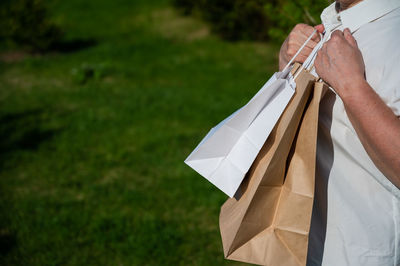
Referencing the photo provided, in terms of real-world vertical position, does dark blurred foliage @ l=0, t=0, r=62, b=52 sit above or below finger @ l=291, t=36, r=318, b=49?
below

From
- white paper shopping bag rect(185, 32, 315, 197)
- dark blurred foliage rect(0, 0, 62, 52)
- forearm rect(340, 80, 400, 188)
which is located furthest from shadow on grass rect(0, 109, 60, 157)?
forearm rect(340, 80, 400, 188)

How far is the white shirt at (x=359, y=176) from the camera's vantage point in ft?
3.56

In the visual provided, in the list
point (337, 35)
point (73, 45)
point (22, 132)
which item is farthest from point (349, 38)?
point (73, 45)

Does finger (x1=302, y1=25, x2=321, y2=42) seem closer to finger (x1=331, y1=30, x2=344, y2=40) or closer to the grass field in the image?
finger (x1=331, y1=30, x2=344, y2=40)

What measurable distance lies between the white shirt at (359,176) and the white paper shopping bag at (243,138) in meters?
0.16

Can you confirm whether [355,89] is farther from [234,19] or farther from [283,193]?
[234,19]

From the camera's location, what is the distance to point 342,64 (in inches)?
43.9

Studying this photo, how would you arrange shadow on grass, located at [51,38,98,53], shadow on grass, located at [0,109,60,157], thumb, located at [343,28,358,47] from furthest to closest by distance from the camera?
shadow on grass, located at [51,38,98,53]
shadow on grass, located at [0,109,60,157]
thumb, located at [343,28,358,47]

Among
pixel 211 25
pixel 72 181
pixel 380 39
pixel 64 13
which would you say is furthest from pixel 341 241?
pixel 64 13

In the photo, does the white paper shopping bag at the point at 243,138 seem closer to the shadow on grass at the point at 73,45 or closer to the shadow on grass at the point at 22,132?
the shadow on grass at the point at 22,132

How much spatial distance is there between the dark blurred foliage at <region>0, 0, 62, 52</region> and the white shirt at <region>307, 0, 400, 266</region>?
28.6 ft

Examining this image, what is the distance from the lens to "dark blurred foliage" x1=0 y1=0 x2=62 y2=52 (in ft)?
29.1

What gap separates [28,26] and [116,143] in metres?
5.18

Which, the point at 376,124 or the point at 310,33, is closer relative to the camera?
the point at 376,124
